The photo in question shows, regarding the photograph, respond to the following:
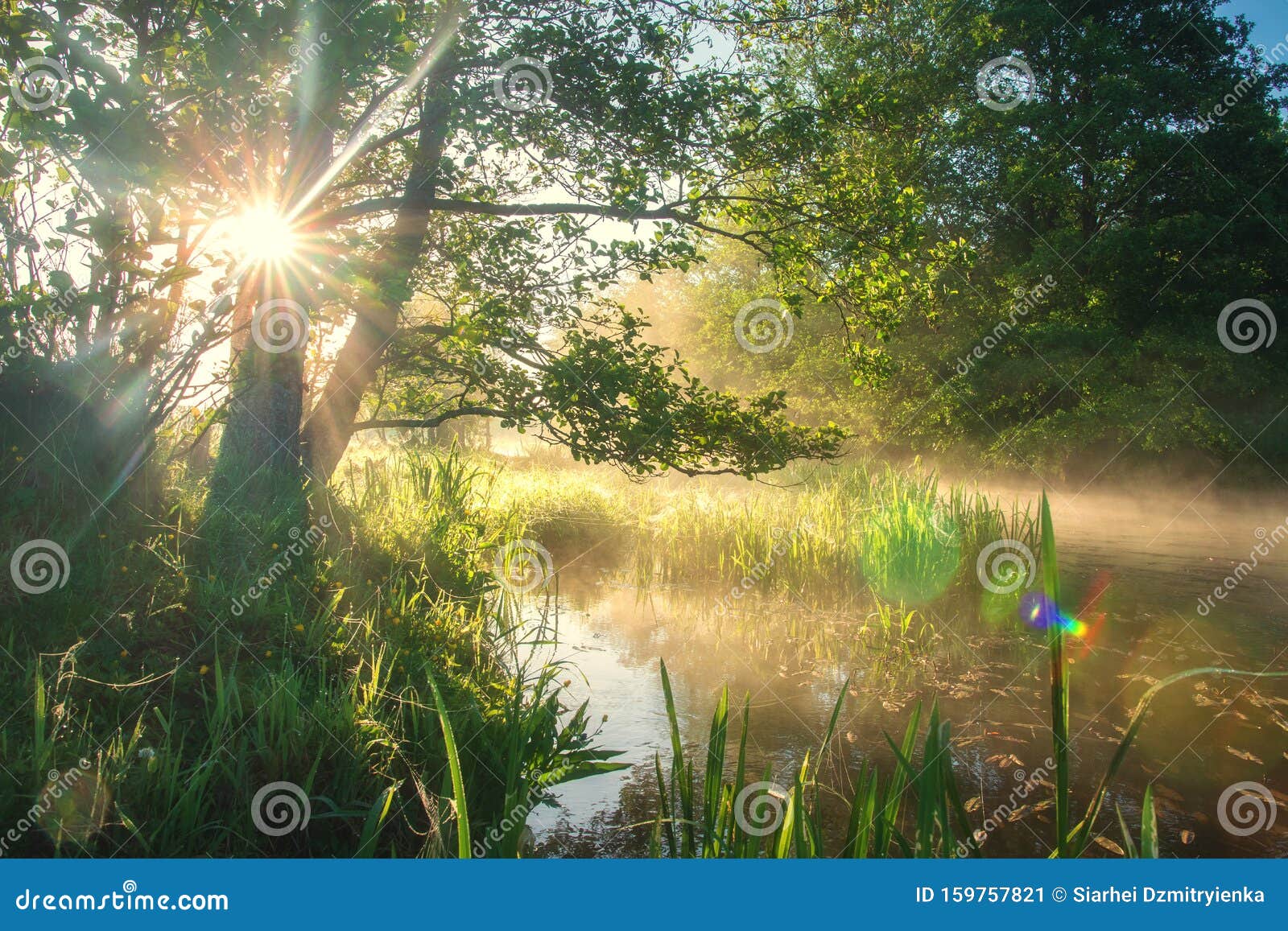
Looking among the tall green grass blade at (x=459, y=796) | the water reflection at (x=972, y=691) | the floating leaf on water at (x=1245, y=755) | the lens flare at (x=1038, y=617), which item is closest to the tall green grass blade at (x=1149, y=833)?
the tall green grass blade at (x=459, y=796)

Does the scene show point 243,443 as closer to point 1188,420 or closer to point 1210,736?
A: point 1210,736

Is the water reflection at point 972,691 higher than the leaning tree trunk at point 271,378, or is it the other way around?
the leaning tree trunk at point 271,378

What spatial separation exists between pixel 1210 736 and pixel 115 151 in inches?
294

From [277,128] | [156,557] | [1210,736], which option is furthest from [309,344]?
[1210,736]

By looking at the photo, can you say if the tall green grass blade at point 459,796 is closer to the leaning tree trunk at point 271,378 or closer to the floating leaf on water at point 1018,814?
the floating leaf on water at point 1018,814

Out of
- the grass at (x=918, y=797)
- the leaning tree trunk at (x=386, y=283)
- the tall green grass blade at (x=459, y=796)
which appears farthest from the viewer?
the leaning tree trunk at (x=386, y=283)

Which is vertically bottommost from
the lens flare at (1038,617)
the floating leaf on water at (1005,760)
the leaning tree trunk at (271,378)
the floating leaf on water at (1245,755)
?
the floating leaf on water at (1005,760)

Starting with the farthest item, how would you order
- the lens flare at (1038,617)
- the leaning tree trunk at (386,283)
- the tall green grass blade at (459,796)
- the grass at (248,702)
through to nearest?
the lens flare at (1038,617) → the leaning tree trunk at (386,283) → the grass at (248,702) → the tall green grass blade at (459,796)

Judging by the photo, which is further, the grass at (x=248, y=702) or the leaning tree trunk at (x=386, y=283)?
the leaning tree trunk at (x=386, y=283)

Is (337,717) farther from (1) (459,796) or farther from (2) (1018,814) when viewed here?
(2) (1018,814)

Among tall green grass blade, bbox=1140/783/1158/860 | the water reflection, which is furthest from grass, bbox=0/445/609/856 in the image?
tall green grass blade, bbox=1140/783/1158/860

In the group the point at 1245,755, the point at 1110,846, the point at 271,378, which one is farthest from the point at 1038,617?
the point at 271,378

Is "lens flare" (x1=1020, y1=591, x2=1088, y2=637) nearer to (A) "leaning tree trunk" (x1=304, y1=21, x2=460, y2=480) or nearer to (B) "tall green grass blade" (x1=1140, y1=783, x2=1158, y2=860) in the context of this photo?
(A) "leaning tree trunk" (x1=304, y1=21, x2=460, y2=480)

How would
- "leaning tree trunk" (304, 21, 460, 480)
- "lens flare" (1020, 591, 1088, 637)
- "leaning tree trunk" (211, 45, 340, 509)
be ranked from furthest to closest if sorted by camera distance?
"lens flare" (1020, 591, 1088, 637), "leaning tree trunk" (304, 21, 460, 480), "leaning tree trunk" (211, 45, 340, 509)
